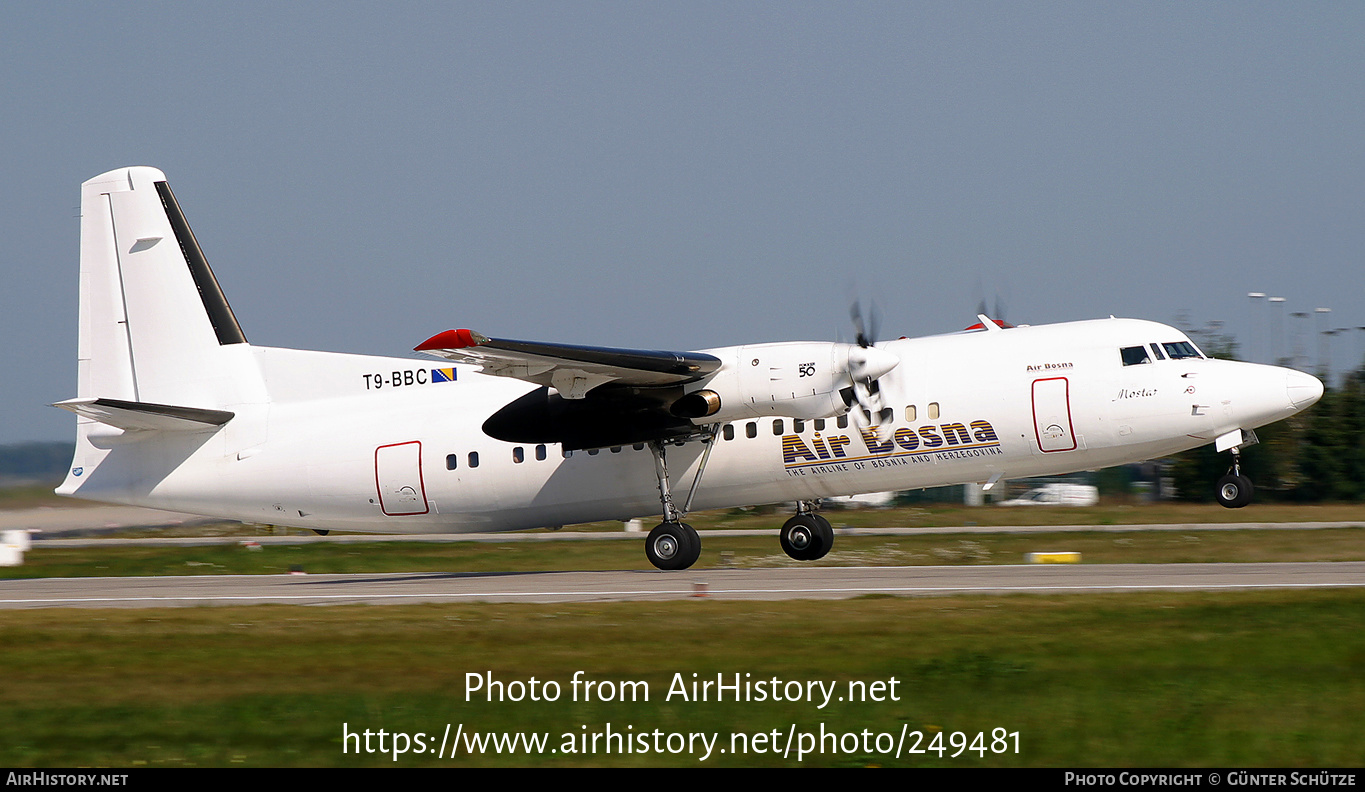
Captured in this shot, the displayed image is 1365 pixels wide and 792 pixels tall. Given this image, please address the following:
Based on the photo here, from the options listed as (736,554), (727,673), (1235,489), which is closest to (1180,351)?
(1235,489)

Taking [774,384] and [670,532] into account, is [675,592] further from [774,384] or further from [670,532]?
[774,384]

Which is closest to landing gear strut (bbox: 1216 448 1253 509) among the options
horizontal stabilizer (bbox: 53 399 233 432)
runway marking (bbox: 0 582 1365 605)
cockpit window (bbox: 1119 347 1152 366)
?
cockpit window (bbox: 1119 347 1152 366)

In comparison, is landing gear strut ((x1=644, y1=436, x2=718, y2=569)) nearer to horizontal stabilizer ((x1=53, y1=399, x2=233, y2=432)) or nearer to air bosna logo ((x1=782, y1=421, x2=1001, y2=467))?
air bosna logo ((x1=782, y1=421, x2=1001, y2=467))

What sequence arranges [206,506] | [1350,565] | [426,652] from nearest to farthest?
1. [426,652]
2. [1350,565]
3. [206,506]

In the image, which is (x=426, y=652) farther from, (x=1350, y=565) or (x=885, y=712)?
(x=1350, y=565)

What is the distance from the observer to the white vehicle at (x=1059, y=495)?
44.8 meters

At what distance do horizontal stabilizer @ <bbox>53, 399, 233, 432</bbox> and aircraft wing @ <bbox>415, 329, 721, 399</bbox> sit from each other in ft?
19.4

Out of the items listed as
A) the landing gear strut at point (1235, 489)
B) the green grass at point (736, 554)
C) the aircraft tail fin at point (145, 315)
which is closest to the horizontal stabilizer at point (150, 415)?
the aircraft tail fin at point (145, 315)

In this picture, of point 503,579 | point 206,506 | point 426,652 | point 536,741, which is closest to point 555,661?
point 426,652

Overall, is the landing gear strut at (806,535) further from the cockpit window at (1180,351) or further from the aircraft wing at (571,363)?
the cockpit window at (1180,351)

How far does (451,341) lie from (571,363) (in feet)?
6.97

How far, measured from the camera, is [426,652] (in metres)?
12.3
